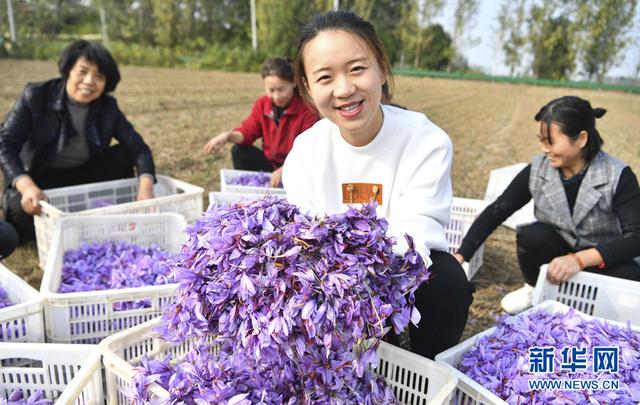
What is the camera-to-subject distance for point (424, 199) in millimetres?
1867

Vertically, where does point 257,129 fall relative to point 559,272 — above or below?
above

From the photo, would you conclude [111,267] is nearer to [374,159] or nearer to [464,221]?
[374,159]

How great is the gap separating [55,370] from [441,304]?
1424mm

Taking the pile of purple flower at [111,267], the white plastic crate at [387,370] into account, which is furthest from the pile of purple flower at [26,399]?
the pile of purple flower at [111,267]

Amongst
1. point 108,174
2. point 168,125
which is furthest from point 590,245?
point 168,125

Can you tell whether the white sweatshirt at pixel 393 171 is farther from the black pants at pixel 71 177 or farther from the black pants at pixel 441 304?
the black pants at pixel 71 177

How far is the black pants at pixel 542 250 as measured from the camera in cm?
265

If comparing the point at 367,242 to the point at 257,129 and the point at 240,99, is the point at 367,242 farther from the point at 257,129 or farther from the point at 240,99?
the point at 240,99

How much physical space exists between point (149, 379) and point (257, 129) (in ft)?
Answer: 9.42

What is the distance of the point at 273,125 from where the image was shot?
13.5ft

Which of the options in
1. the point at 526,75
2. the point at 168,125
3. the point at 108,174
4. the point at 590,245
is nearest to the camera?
the point at 590,245

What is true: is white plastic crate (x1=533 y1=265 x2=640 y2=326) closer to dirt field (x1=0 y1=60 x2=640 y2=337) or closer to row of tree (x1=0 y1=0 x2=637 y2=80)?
dirt field (x1=0 y1=60 x2=640 y2=337)

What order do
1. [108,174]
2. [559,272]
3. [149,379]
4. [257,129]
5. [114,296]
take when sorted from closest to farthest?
1. [149,379]
2. [114,296]
3. [559,272]
4. [108,174]
5. [257,129]

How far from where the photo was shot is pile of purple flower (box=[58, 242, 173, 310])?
2.72m
